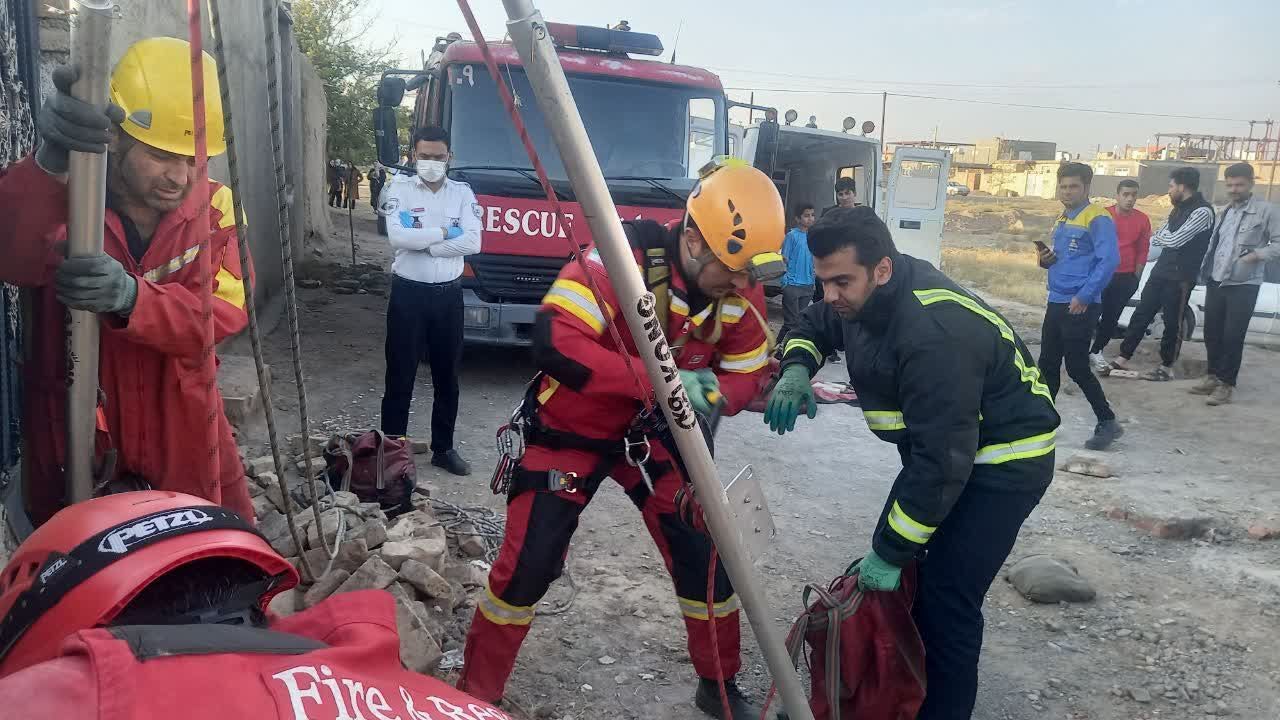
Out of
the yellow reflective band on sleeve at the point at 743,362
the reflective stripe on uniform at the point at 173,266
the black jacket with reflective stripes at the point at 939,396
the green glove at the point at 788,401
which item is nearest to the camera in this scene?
the reflective stripe on uniform at the point at 173,266

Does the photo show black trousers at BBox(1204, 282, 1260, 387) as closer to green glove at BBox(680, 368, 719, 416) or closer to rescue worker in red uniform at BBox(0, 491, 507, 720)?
green glove at BBox(680, 368, 719, 416)

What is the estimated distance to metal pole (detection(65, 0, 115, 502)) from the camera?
163 centimetres

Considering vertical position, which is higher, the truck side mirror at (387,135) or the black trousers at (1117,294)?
the truck side mirror at (387,135)

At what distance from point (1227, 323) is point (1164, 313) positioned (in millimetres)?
1591

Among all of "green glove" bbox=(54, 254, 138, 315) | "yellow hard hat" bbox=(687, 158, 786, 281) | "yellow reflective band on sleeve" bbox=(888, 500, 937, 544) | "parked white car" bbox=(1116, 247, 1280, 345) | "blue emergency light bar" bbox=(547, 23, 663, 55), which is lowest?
"yellow reflective band on sleeve" bbox=(888, 500, 937, 544)

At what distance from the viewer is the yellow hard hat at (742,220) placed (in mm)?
2715

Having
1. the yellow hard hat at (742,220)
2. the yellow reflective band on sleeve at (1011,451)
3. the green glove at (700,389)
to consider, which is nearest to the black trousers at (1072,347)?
the yellow reflective band on sleeve at (1011,451)

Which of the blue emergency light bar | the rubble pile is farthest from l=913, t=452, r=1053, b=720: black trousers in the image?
the blue emergency light bar

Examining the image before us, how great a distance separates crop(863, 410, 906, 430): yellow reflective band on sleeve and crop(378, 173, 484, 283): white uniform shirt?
323cm

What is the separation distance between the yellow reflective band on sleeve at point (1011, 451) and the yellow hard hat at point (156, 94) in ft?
7.52

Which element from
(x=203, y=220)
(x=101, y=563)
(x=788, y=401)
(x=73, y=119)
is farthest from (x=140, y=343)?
(x=788, y=401)

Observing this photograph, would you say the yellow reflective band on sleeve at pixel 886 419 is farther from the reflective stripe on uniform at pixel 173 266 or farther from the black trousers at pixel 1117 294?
the black trousers at pixel 1117 294

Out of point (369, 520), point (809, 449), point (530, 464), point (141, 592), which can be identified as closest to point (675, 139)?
point (809, 449)

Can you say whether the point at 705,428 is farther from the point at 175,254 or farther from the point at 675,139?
the point at 675,139
